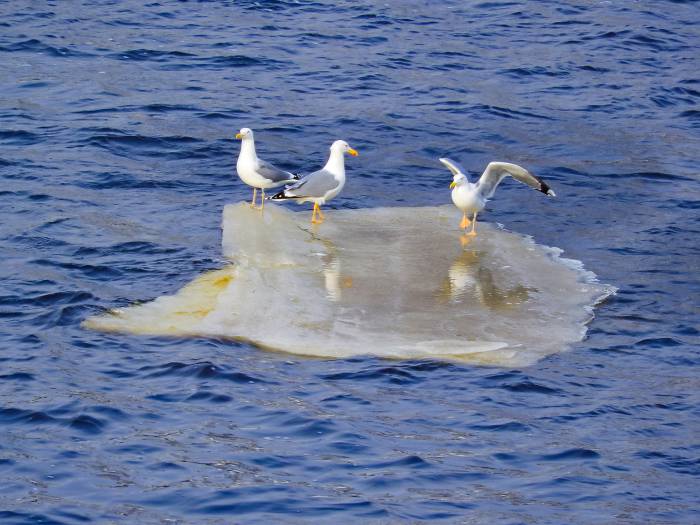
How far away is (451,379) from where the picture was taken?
9977 mm

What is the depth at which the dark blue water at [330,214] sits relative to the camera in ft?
27.6

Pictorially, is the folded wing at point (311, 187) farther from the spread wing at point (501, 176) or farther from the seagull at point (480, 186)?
the spread wing at point (501, 176)

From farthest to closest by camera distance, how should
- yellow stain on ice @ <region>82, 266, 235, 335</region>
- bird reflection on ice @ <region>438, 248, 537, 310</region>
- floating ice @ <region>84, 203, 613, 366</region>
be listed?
bird reflection on ice @ <region>438, 248, 537, 310</region>
yellow stain on ice @ <region>82, 266, 235, 335</region>
floating ice @ <region>84, 203, 613, 366</region>

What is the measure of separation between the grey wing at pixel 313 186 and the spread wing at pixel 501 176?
166 cm

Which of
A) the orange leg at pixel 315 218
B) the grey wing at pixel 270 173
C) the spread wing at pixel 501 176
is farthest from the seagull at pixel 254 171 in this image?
the spread wing at pixel 501 176

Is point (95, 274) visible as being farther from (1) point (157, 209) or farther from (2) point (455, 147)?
(2) point (455, 147)

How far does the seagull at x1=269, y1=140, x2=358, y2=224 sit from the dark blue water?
0.97 m

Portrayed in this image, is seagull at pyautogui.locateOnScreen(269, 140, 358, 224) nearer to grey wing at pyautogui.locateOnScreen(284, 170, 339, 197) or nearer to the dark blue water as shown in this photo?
grey wing at pyautogui.locateOnScreen(284, 170, 339, 197)

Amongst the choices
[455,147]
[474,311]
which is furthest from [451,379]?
[455,147]

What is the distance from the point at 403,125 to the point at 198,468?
10.6 m

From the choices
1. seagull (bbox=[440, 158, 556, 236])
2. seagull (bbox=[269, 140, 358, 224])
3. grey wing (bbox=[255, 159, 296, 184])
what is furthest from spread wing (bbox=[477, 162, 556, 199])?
grey wing (bbox=[255, 159, 296, 184])

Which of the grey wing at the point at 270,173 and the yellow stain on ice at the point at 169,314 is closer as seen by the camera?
the yellow stain on ice at the point at 169,314

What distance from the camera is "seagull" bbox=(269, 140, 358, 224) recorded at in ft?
44.6

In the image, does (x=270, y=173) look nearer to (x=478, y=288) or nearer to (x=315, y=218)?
(x=315, y=218)
